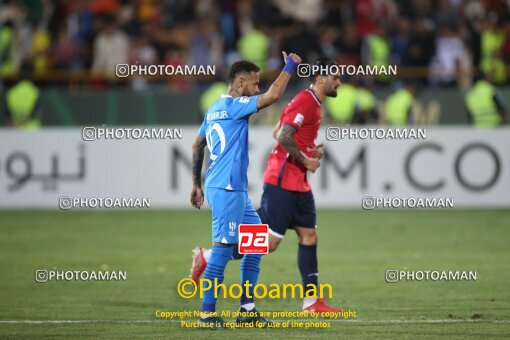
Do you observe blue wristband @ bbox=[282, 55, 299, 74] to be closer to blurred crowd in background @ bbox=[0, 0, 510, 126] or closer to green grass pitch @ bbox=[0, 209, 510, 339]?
green grass pitch @ bbox=[0, 209, 510, 339]

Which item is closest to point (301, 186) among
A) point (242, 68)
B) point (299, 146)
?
point (299, 146)

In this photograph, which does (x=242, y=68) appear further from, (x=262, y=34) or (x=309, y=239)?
(x=262, y=34)

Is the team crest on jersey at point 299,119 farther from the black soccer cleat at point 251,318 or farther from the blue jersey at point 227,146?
the black soccer cleat at point 251,318

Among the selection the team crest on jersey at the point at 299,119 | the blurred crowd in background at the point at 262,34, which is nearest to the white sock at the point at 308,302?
the team crest on jersey at the point at 299,119

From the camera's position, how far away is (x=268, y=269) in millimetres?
14023

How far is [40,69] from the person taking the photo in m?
25.2

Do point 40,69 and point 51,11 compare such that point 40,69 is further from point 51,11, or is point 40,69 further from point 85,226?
point 85,226

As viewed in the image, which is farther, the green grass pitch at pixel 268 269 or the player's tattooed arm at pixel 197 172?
the player's tattooed arm at pixel 197 172

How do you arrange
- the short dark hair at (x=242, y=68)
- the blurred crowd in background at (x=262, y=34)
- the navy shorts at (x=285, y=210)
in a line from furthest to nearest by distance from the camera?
the blurred crowd in background at (x=262, y=34) → the navy shorts at (x=285, y=210) → the short dark hair at (x=242, y=68)

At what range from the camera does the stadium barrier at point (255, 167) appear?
65.9 feet

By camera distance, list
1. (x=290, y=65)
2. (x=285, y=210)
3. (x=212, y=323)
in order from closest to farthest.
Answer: (x=290, y=65) < (x=212, y=323) < (x=285, y=210)

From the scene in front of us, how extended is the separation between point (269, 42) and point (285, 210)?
47.2 feet

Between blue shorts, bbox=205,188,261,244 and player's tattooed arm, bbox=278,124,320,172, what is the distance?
29.5 inches

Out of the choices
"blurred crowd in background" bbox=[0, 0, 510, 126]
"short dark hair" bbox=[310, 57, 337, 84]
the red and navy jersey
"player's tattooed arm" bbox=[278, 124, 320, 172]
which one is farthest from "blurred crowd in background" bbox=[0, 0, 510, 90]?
"player's tattooed arm" bbox=[278, 124, 320, 172]
